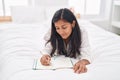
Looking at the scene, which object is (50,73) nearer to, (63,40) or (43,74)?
(43,74)

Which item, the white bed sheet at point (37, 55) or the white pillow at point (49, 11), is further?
the white pillow at point (49, 11)

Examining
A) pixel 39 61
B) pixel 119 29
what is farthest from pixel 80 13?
pixel 39 61

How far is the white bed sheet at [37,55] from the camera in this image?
966mm

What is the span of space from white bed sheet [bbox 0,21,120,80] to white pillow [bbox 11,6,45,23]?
27.4 inches

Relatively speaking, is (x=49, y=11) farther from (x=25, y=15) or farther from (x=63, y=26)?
(x=63, y=26)

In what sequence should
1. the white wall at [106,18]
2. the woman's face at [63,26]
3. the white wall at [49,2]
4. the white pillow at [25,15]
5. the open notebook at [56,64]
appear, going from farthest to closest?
the white wall at [106,18]
the white wall at [49,2]
the white pillow at [25,15]
the woman's face at [63,26]
the open notebook at [56,64]

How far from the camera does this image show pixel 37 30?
2.24m

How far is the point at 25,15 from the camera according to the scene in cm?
276

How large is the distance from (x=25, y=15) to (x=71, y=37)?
5.23ft

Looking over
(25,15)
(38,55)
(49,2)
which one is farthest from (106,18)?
(38,55)

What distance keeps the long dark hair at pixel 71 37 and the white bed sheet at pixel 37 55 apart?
0.16 metres

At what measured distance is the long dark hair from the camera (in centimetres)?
123

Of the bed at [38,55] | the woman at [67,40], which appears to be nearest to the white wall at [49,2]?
the bed at [38,55]

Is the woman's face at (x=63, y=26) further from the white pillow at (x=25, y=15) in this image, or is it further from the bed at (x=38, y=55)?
the white pillow at (x=25, y=15)
